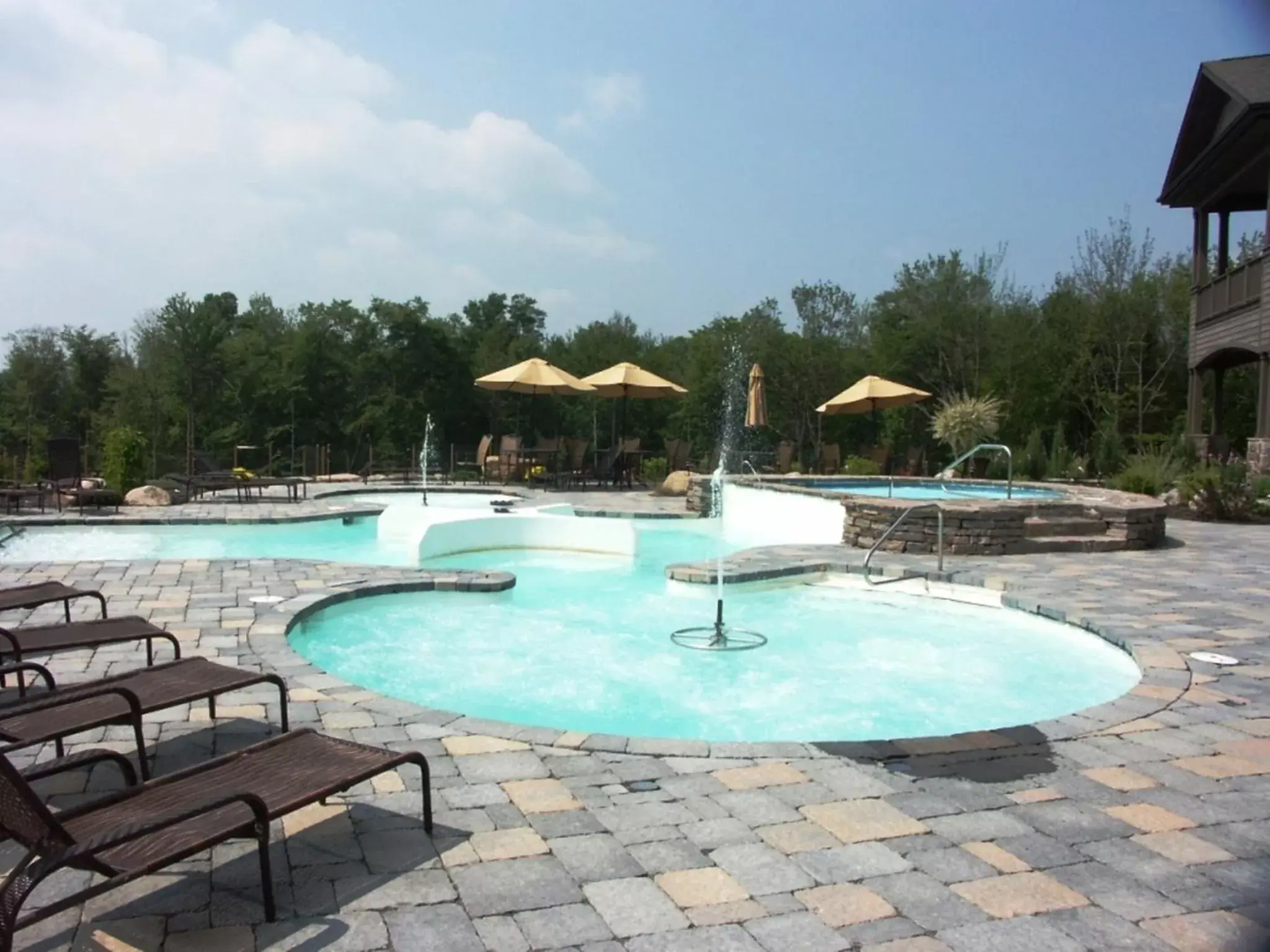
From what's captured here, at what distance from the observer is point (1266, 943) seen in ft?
7.80

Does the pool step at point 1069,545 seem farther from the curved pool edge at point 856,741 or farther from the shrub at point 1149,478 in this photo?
the shrub at point 1149,478

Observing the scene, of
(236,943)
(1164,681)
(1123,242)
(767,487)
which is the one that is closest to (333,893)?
(236,943)

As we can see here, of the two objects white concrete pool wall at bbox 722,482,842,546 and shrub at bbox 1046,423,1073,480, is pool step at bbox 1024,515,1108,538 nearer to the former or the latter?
white concrete pool wall at bbox 722,482,842,546

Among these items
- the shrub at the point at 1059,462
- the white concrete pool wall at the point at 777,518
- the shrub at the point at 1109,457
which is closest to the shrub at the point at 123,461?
the white concrete pool wall at the point at 777,518

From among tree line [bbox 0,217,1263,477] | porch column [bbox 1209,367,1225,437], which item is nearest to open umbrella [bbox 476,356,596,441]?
tree line [bbox 0,217,1263,477]

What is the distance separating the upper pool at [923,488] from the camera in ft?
46.0

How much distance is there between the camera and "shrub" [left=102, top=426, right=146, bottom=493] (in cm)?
1386

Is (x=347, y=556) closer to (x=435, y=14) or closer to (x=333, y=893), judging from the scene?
(x=435, y=14)

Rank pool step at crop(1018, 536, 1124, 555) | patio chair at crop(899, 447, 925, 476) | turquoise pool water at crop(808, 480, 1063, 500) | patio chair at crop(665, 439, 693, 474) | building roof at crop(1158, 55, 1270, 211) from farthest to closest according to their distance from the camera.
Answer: patio chair at crop(665, 439, 693, 474) < patio chair at crop(899, 447, 925, 476) < building roof at crop(1158, 55, 1270, 211) < turquoise pool water at crop(808, 480, 1063, 500) < pool step at crop(1018, 536, 1124, 555)

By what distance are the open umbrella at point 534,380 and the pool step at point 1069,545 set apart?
34.6ft

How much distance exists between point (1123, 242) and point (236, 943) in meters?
26.9

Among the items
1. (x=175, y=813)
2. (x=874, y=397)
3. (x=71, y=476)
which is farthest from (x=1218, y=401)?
(x=175, y=813)

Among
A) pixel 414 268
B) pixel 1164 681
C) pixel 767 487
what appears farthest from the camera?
pixel 414 268

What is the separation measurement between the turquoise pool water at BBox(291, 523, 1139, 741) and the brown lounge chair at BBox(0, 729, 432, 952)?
237 centimetres
